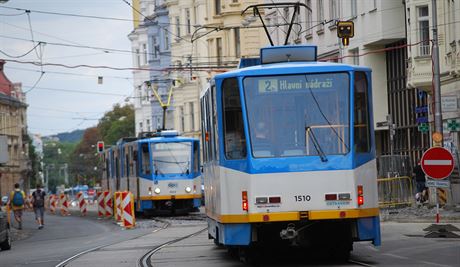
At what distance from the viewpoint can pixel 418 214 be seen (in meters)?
36.1

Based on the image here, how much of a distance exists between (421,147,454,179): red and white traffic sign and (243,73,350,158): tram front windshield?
24.4 ft

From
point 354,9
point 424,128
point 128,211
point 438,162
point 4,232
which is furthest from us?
point 354,9

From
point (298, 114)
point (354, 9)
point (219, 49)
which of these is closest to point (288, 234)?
point (298, 114)

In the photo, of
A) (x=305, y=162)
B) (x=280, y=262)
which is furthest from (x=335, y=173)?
(x=280, y=262)

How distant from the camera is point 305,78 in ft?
63.0

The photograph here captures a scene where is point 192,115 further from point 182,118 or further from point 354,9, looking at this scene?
point 354,9

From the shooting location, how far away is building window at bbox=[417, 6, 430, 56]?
45062 millimetres

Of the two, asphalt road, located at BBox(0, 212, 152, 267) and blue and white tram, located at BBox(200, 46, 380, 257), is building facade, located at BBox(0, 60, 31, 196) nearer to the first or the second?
asphalt road, located at BBox(0, 212, 152, 267)

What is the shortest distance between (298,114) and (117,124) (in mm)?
118653

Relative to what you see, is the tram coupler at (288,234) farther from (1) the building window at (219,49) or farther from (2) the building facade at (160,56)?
(2) the building facade at (160,56)

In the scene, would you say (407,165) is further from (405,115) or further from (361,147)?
(361,147)

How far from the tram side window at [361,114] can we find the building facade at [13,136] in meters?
104

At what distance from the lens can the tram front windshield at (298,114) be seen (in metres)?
18.9

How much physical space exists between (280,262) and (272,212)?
7.41 feet
